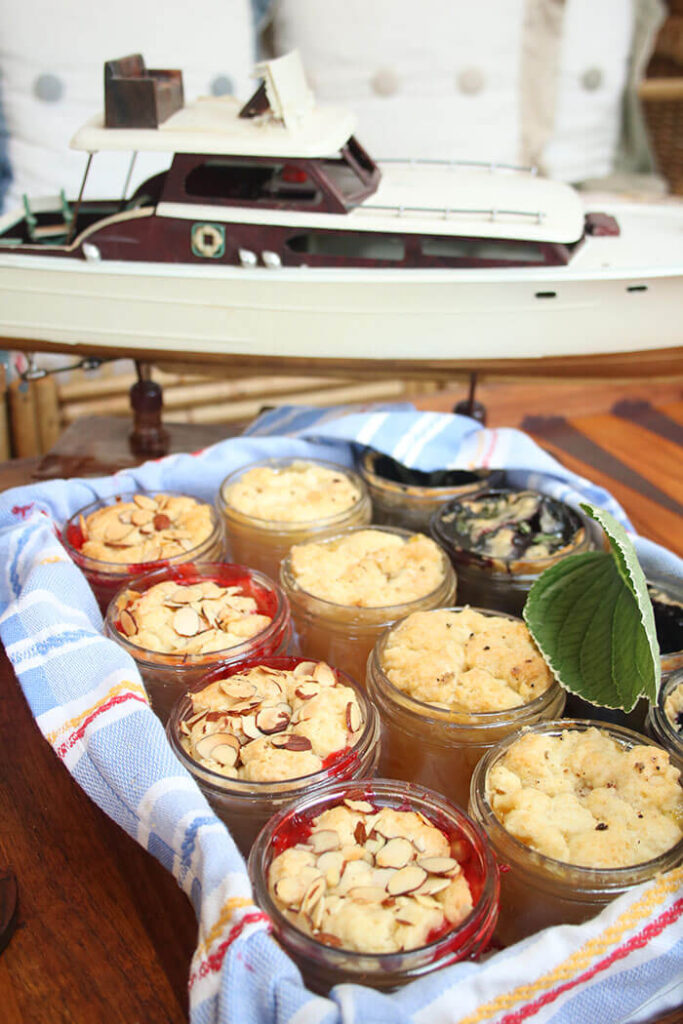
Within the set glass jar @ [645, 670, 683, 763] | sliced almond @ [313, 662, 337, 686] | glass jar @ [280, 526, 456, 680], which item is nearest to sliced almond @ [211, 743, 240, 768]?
sliced almond @ [313, 662, 337, 686]

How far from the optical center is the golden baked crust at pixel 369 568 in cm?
93

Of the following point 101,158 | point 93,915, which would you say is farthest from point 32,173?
point 93,915

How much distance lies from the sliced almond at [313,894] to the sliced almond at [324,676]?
20 cm

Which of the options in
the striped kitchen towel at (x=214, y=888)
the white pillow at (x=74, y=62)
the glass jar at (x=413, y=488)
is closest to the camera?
the striped kitchen towel at (x=214, y=888)

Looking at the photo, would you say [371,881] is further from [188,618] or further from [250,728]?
[188,618]

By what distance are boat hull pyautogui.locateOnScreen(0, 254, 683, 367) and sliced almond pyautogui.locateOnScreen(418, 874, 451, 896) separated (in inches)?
35.7

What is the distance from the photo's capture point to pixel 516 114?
2678 millimetres

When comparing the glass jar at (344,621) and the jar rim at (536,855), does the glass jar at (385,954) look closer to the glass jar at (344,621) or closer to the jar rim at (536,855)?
the jar rim at (536,855)

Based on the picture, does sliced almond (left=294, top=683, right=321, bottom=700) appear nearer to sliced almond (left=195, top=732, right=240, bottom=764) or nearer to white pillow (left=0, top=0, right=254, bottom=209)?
sliced almond (left=195, top=732, right=240, bottom=764)

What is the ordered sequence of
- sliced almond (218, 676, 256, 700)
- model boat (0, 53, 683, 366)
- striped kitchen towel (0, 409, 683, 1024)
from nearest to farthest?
striped kitchen towel (0, 409, 683, 1024) < sliced almond (218, 676, 256, 700) < model boat (0, 53, 683, 366)

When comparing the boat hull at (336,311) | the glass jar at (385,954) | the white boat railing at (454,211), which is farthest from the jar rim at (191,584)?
the white boat railing at (454,211)

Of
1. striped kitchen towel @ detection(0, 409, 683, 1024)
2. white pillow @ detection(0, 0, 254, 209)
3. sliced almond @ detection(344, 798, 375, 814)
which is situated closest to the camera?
striped kitchen towel @ detection(0, 409, 683, 1024)

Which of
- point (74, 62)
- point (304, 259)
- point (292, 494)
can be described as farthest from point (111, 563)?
point (74, 62)

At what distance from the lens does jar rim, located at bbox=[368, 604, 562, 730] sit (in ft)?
2.48
